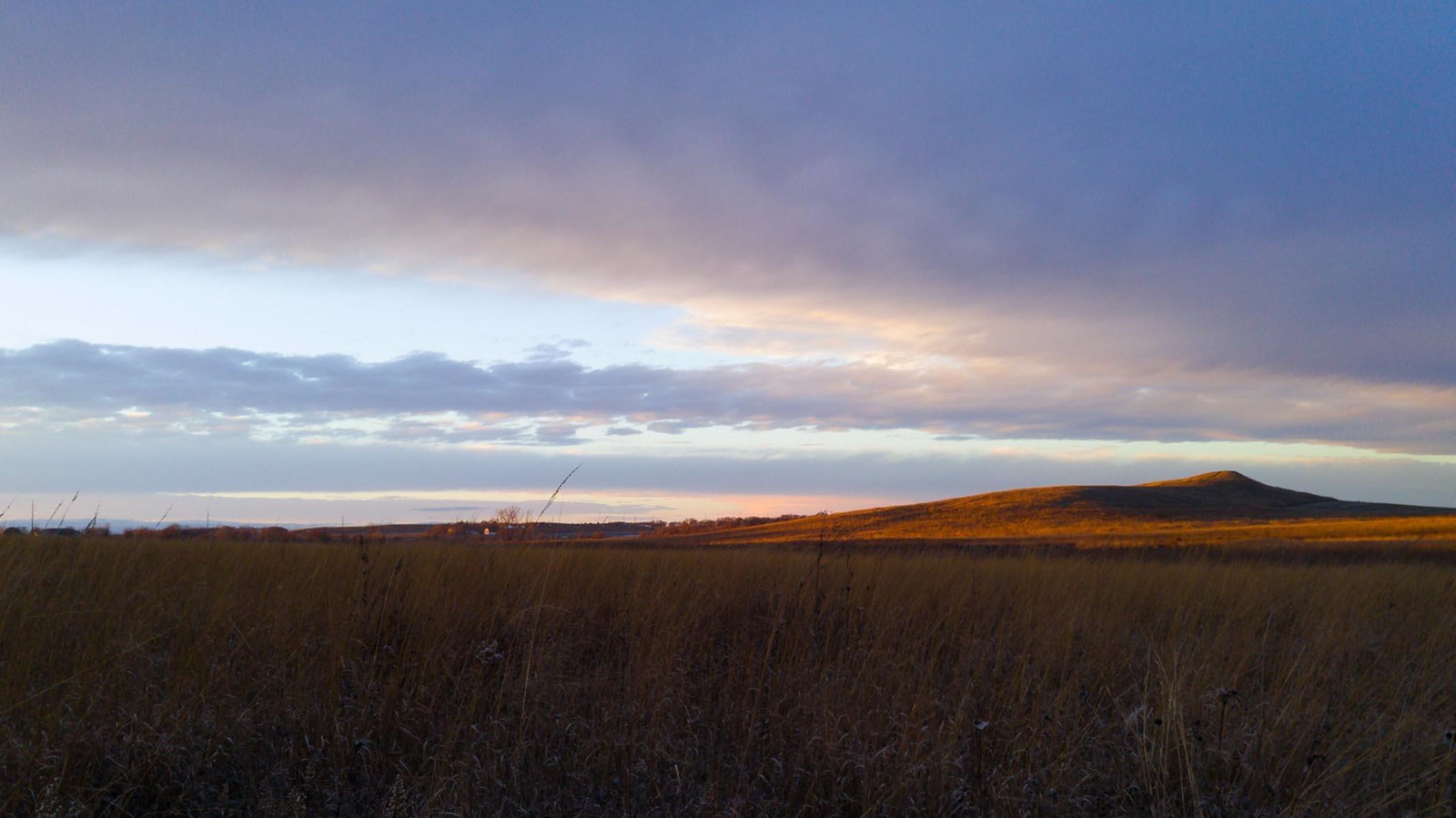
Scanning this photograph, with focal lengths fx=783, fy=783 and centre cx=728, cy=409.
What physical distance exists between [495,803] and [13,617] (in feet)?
12.2

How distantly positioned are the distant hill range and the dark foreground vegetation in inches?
882

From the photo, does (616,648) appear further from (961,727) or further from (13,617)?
(13,617)

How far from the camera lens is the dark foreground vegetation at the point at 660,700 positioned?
3.61m

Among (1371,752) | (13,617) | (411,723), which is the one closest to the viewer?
(1371,752)

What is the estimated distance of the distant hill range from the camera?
33594mm

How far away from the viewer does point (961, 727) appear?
4.32 m

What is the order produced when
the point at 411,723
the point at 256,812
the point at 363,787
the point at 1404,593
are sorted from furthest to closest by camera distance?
1. the point at 1404,593
2. the point at 411,723
3. the point at 363,787
4. the point at 256,812

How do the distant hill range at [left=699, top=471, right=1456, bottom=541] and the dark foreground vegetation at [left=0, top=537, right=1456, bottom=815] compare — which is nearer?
the dark foreground vegetation at [left=0, top=537, right=1456, bottom=815]

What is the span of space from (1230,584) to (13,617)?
11748 millimetres

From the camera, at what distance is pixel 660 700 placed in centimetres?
466

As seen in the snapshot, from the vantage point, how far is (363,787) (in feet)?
12.1

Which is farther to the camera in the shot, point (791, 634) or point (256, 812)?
point (791, 634)

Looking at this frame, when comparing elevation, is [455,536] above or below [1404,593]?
above

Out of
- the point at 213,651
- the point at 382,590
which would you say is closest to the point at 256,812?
the point at 213,651
